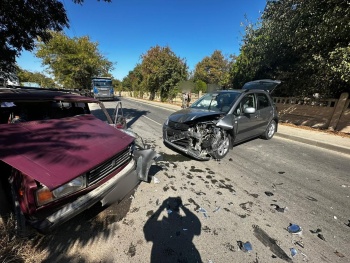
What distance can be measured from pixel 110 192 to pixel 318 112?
11.4 meters

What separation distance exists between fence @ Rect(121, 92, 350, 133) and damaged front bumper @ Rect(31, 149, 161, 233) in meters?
9.90

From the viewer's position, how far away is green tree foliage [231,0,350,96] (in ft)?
22.5

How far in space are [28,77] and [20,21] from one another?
6132 cm

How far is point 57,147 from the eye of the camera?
2262mm

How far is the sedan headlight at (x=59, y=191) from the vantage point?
177 cm

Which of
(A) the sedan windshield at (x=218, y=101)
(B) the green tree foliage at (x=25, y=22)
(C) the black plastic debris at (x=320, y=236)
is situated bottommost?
(C) the black plastic debris at (x=320, y=236)

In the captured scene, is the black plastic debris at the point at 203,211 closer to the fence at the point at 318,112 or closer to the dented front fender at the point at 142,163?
the dented front fender at the point at 142,163

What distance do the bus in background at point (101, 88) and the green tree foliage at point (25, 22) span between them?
15.3m

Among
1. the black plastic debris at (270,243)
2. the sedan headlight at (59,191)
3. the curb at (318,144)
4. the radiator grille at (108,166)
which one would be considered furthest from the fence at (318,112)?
the sedan headlight at (59,191)

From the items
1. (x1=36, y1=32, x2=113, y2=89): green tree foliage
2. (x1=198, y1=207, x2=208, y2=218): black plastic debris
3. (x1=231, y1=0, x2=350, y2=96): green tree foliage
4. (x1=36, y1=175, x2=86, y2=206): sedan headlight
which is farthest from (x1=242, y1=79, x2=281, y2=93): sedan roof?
(x1=36, y1=32, x2=113, y2=89): green tree foliage

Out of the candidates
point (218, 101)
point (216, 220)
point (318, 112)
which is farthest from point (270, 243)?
point (318, 112)

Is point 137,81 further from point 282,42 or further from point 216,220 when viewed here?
point 216,220

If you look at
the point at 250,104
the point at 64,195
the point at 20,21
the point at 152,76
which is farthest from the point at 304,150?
the point at 152,76

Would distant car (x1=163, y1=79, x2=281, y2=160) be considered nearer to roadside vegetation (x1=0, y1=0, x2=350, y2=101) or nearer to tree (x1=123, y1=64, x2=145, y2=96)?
roadside vegetation (x1=0, y1=0, x2=350, y2=101)
